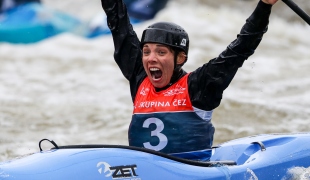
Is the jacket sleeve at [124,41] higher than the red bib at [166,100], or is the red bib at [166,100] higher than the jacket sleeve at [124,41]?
the jacket sleeve at [124,41]

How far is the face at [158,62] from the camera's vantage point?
4605 mm

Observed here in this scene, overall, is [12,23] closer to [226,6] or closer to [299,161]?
[226,6]

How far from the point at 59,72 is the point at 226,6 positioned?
17.3 ft

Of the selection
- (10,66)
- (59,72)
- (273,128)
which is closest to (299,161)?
(273,128)

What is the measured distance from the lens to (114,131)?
8688mm

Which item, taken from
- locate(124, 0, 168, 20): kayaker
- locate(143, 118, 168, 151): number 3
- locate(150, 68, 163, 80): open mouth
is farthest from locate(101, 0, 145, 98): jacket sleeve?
locate(124, 0, 168, 20): kayaker

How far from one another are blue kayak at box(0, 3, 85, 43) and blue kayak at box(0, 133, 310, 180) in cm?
1024

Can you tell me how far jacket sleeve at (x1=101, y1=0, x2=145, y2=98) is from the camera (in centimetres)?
501

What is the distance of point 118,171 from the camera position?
3.98 meters

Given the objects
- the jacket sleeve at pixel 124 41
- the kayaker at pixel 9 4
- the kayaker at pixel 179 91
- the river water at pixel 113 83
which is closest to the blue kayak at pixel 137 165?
the kayaker at pixel 179 91

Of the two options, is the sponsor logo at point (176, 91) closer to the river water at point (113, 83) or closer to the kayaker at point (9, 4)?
the river water at point (113, 83)

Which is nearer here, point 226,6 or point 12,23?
point 12,23

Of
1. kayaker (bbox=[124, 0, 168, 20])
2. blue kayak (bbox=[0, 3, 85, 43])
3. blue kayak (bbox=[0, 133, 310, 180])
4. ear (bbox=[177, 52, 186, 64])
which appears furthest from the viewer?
kayaker (bbox=[124, 0, 168, 20])

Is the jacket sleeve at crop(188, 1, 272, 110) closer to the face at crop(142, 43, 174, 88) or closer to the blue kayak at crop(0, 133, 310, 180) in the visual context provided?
the face at crop(142, 43, 174, 88)
